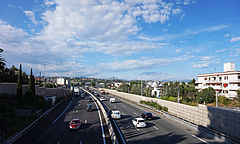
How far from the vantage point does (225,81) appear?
60.7m

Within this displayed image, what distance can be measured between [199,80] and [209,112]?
60.8m

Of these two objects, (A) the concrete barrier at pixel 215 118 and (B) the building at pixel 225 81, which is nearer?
(A) the concrete barrier at pixel 215 118

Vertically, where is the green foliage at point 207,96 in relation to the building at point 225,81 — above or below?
below

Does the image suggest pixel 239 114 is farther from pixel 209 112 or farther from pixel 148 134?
pixel 148 134

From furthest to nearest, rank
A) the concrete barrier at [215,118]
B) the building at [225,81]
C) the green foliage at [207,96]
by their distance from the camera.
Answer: the building at [225,81], the green foliage at [207,96], the concrete barrier at [215,118]

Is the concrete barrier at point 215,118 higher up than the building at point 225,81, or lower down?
lower down

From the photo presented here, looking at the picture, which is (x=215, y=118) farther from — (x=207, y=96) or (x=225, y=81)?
(x=225, y=81)

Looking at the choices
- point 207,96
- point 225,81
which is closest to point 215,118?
point 207,96

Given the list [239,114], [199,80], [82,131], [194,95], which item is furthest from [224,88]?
[82,131]

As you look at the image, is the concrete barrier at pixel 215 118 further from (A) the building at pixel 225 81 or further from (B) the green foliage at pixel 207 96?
(A) the building at pixel 225 81

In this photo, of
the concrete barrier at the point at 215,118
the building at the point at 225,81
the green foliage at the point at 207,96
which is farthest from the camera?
the building at the point at 225,81

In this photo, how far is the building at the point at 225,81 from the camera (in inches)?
2233

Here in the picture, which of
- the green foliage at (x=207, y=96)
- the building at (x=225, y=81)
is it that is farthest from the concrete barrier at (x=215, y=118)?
the building at (x=225, y=81)

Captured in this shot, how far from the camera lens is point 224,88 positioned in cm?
5988
